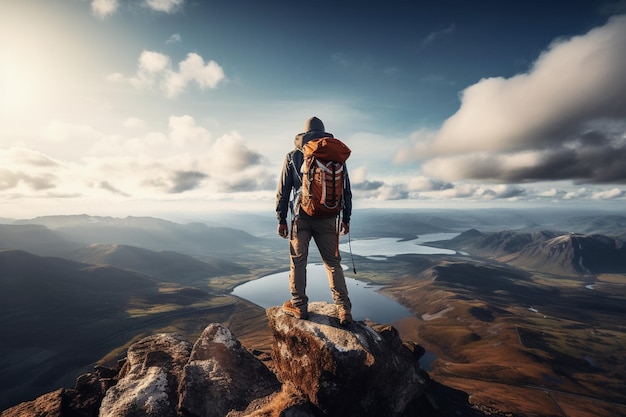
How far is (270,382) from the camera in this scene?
11922mm

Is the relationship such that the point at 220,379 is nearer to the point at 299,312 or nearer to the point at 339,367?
the point at 299,312

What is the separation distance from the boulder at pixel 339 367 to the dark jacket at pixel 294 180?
435cm

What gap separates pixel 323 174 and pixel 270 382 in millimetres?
9013

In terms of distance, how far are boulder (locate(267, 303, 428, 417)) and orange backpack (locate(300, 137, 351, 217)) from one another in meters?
4.82

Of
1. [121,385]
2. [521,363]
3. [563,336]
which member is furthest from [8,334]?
[563,336]

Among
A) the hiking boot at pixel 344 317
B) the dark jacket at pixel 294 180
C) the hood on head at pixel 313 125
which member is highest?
the hood on head at pixel 313 125

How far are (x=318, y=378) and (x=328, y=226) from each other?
5461 mm

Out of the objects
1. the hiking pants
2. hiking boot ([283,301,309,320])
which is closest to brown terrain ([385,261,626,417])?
hiking boot ([283,301,309,320])

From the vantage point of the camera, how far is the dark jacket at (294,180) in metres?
10.3

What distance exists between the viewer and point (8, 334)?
183 metres

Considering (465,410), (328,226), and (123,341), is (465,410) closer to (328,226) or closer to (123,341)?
(328,226)

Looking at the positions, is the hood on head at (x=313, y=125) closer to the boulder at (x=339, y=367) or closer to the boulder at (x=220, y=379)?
the boulder at (x=339, y=367)

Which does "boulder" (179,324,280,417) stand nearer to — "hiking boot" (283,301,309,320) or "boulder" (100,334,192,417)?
"boulder" (100,334,192,417)

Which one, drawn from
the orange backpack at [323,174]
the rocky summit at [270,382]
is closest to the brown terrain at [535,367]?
the rocky summit at [270,382]
